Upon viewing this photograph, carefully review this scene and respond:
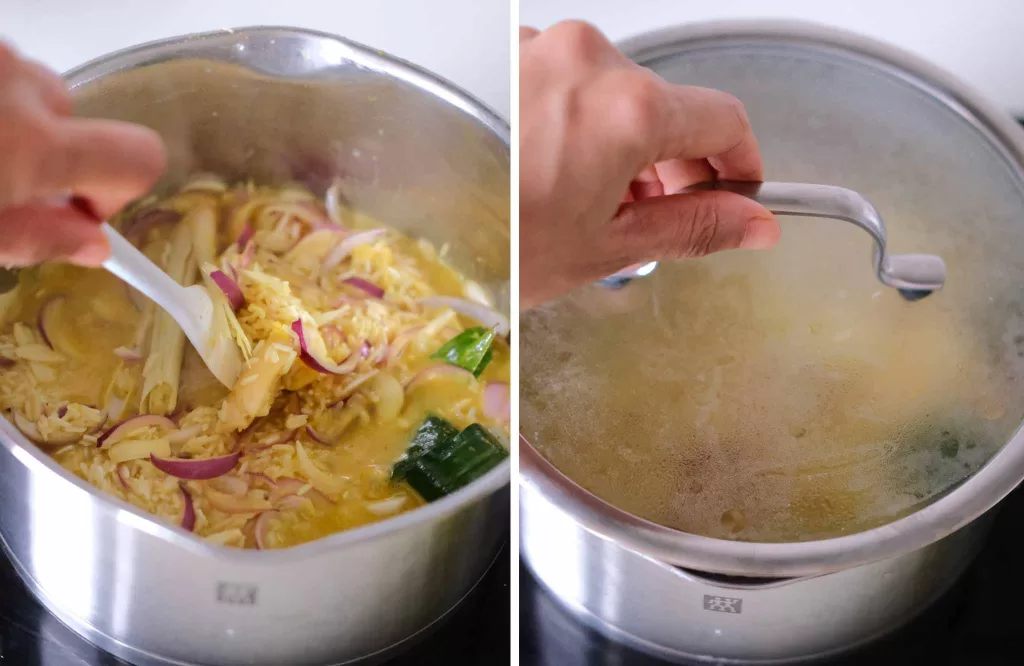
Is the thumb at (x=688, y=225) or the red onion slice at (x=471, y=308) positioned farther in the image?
the red onion slice at (x=471, y=308)

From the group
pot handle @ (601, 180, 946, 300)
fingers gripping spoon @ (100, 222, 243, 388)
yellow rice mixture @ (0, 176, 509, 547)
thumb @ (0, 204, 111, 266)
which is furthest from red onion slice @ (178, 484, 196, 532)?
pot handle @ (601, 180, 946, 300)

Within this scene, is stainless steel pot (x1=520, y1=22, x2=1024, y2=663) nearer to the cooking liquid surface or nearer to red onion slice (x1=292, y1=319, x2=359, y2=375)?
the cooking liquid surface

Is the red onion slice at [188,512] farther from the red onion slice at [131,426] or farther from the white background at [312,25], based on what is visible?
the white background at [312,25]

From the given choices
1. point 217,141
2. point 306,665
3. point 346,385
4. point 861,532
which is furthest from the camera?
point 217,141

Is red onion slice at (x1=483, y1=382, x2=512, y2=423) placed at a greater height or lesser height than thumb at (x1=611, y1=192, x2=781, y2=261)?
lesser

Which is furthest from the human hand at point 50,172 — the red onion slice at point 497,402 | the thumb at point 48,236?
the red onion slice at point 497,402

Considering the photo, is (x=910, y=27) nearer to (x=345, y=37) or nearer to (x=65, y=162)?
(x=345, y=37)

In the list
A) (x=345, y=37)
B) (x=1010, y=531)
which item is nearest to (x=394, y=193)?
(x=345, y=37)

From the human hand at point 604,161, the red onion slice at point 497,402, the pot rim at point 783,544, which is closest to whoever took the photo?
the pot rim at point 783,544
